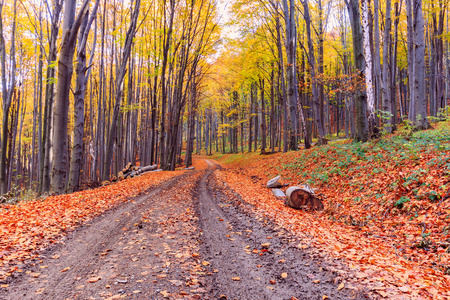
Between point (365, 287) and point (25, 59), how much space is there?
78.4 ft

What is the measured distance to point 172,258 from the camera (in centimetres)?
382

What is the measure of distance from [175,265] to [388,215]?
17.7 ft

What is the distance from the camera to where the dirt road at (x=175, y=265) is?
9.59 ft

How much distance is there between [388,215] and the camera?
584cm

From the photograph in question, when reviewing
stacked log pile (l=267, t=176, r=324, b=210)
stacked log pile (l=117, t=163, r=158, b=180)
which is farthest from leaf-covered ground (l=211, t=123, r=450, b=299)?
stacked log pile (l=117, t=163, r=158, b=180)

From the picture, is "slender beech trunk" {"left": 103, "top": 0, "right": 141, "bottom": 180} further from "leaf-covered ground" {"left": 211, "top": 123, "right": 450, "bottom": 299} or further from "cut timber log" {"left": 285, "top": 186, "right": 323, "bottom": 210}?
"cut timber log" {"left": 285, "top": 186, "right": 323, "bottom": 210}

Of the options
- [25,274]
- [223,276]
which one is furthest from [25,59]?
[223,276]

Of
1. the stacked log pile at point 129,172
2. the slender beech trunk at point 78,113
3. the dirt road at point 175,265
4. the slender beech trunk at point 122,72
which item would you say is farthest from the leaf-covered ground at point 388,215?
the stacked log pile at point 129,172

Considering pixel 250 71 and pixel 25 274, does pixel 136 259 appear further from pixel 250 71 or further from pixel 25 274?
pixel 250 71

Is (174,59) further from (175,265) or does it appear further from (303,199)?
(175,265)

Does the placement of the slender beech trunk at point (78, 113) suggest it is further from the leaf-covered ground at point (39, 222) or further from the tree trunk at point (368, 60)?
the tree trunk at point (368, 60)

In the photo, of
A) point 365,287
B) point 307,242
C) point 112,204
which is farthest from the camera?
point 112,204

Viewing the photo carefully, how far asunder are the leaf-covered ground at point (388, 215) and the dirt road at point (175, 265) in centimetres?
72

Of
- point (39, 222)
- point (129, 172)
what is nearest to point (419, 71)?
point (39, 222)
